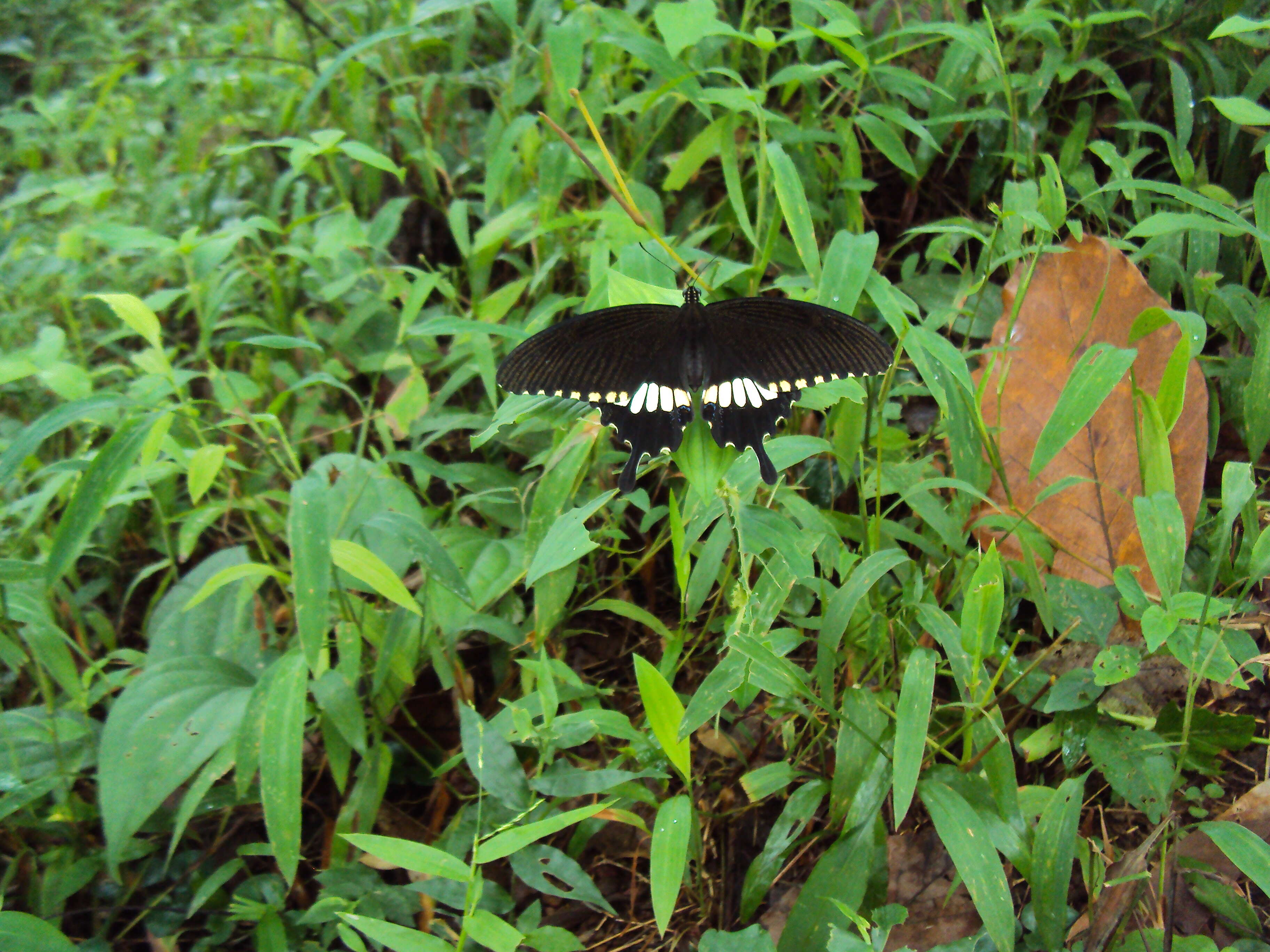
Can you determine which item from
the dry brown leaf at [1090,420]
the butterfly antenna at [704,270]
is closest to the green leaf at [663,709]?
the butterfly antenna at [704,270]

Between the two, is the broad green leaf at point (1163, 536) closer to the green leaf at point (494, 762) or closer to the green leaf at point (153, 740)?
the green leaf at point (494, 762)

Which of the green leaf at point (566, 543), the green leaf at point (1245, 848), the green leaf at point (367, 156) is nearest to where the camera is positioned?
the green leaf at point (1245, 848)

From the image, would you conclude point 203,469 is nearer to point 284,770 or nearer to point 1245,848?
point 284,770

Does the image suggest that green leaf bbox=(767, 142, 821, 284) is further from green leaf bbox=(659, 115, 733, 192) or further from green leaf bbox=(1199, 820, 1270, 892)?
green leaf bbox=(1199, 820, 1270, 892)

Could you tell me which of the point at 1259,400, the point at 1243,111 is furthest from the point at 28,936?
the point at 1243,111

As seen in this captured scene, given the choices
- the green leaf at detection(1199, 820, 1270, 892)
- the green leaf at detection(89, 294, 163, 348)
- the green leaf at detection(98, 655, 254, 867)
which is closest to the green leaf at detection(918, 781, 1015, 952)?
the green leaf at detection(1199, 820, 1270, 892)

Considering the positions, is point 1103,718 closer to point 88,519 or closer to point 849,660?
point 849,660

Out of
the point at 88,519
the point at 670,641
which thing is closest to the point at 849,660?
the point at 670,641
